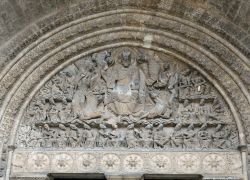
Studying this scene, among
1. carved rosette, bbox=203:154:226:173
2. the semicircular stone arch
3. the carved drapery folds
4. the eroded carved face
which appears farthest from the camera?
the eroded carved face

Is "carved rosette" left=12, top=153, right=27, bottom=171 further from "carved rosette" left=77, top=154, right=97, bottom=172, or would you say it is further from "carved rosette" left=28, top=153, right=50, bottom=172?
"carved rosette" left=77, top=154, right=97, bottom=172

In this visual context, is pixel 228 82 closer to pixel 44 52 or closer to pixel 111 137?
pixel 111 137

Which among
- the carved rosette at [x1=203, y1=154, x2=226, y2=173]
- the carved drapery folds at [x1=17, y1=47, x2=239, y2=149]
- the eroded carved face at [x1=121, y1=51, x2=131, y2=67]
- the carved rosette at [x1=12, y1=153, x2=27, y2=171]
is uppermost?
the eroded carved face at [x1=121, y1=51, x2=131, y2=67]

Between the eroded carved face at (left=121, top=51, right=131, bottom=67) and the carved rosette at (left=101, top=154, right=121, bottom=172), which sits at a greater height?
the eroded carved face at (left=121, top=51, right=131, bottom=67)

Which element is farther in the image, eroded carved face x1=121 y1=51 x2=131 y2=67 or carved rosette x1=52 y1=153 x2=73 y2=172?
eroded carved face x1=121 y1=51 x2=131 y2=67

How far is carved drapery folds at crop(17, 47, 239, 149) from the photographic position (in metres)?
6.60

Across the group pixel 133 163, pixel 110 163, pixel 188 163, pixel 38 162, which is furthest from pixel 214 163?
pixel 38 162

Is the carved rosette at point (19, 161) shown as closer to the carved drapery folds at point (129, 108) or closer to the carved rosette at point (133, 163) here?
the carved drapery folds at point (129, 108)

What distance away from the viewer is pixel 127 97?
6.86 m

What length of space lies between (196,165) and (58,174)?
1831 millimetres

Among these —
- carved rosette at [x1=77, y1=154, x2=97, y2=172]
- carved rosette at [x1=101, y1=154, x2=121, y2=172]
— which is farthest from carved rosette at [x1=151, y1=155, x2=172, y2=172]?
carved rosette at [x1=77, y1=154, x2=97, y2=172]

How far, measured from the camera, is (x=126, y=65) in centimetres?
713

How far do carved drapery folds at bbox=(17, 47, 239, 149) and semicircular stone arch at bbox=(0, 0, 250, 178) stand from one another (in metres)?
0.01

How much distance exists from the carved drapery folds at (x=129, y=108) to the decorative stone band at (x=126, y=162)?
0.43 ft
